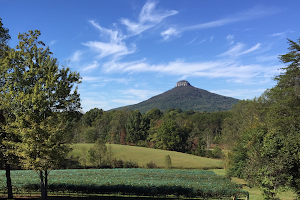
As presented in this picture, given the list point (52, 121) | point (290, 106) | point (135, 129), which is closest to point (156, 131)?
point (135, 129)

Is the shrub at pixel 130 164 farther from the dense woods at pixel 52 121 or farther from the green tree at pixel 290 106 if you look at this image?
the green tree at pixel 290 106

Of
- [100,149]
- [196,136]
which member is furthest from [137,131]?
[100,149]

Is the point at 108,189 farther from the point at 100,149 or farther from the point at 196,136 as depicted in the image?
the point at 196,136

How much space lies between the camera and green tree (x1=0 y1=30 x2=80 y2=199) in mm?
15859

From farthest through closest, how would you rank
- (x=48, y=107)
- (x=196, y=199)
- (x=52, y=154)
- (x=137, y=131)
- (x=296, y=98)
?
1. (x=137, y=131)
2. (x=296, y=98)
3. (x=196, y=199)
4. (x=48, y=107)
5. (x=52, y=154)

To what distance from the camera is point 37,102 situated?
632 inches

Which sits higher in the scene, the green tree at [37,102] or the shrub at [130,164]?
the green tree at [37,102]

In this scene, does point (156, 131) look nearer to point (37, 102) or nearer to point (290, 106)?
point (290, 106)

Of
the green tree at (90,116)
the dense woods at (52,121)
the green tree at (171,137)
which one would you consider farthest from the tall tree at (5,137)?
the green tree at (90,116)

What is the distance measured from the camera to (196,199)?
24.3m

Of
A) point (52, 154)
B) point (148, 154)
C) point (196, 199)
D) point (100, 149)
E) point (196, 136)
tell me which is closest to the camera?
point (52, 154)

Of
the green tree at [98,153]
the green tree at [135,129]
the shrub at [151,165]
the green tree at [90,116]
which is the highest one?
the green tree at [90,116]

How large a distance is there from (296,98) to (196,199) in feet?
54.3

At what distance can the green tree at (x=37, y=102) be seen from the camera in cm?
1586
